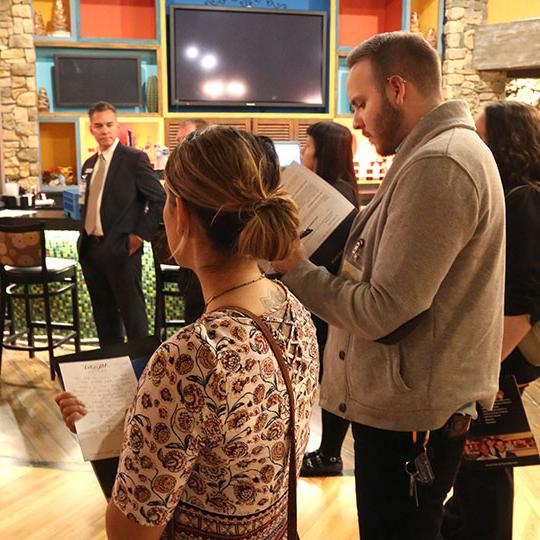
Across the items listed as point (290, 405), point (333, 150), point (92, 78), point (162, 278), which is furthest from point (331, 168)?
point (92, 78)

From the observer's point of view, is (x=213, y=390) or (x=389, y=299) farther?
(x=389, y=299)

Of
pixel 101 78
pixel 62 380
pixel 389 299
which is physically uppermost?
pixel 101 78

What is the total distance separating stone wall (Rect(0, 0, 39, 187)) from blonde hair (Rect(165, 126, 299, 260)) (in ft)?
22.9

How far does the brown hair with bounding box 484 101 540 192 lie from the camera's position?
1.88 m

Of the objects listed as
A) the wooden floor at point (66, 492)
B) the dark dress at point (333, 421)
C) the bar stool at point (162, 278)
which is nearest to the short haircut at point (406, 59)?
the dark dress at point (333, 421)

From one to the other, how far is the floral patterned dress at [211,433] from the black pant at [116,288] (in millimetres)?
3069

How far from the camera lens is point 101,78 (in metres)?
7.59

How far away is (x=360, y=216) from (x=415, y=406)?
461 mm

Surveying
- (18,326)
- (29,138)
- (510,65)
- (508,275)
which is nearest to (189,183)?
(508,275)

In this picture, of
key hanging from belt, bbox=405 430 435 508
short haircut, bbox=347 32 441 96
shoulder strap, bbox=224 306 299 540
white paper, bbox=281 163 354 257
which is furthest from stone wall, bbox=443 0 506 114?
shoulder strap, bbox=224 306 299 540

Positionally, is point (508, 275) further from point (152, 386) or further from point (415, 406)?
point (152, 386)

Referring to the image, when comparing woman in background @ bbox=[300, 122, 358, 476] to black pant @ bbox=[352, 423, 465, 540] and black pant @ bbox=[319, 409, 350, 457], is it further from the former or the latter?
black pant @ bbox=[352, 423, 465, 540]

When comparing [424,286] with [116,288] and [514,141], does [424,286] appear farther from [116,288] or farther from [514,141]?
[116,288]

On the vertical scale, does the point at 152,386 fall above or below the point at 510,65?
below
